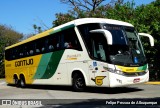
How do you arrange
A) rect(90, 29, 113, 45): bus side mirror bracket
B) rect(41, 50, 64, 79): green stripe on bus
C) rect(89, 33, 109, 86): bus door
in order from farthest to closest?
rect(41, 50, 64, 79): green stripe on bus < rect(89, 33, 109, 86): bus door < rect(90, 29, 113, 45): bus side mirror bracket

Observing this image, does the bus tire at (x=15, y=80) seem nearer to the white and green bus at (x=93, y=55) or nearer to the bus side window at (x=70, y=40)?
the white and green bus at (x=93, y=55)

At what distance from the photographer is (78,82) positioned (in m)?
16.7

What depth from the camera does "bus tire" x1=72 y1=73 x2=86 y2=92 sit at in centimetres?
1648

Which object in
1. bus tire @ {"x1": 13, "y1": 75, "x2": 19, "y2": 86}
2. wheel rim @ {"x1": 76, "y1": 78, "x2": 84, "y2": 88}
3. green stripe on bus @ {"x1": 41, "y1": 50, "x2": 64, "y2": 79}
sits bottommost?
wheel rim @ {"x1": 76, "y1": 78, "x2": 84, "y2": 88}

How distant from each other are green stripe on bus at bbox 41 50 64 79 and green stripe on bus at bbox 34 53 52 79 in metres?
0.25

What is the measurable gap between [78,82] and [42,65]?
12.5ft

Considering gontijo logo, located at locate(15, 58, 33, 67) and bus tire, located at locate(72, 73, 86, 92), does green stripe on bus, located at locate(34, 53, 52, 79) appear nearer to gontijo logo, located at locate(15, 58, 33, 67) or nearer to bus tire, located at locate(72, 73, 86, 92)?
gontijo logo, located at locate(15, 58, 33, 67)

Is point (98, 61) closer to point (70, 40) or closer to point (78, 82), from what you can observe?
point (78, 82)

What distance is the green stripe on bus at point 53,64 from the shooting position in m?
18.0

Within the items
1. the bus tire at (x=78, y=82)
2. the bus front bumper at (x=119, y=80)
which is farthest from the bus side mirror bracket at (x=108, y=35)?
the bus tire at (x=78, y=82)

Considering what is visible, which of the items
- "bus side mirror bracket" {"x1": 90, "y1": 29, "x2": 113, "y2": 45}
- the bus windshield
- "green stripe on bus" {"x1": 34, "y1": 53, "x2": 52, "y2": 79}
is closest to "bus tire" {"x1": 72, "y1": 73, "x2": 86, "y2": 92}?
the bus windshield

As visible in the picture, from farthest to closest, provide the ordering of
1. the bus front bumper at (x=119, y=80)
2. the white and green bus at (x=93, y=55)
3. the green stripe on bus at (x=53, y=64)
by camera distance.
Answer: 1. the green stripe on bus at (x=53, y=64)
2. the white and green bus at (x=93, y=55)
3. the bus front bumper at (x=119, y=80)

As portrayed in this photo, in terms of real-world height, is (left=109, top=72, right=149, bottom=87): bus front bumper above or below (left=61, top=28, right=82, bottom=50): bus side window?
below

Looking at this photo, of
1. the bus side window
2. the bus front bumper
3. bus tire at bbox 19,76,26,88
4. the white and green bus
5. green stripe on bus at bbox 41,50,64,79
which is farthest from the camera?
bus tire at bbox 19,76,26,88
